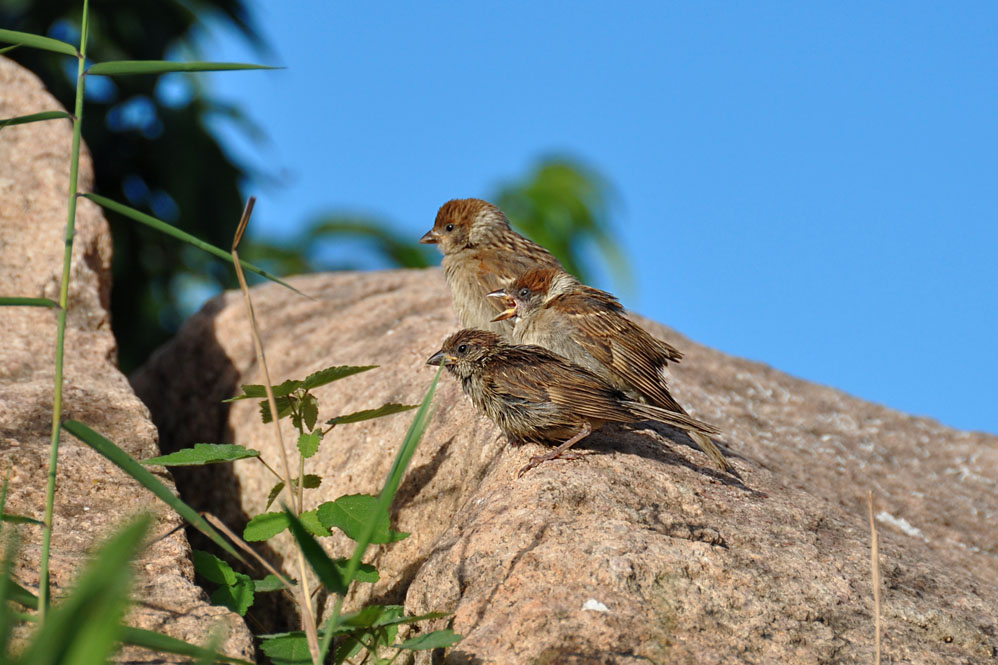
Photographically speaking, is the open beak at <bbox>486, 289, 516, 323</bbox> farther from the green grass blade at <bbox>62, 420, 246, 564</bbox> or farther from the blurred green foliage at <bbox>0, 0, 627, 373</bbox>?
the blurred green foliage at <bbox>0, 0, 627, 373</bbox>

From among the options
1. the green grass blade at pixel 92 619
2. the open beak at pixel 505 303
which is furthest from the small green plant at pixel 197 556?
the open beak at pixel 505 303

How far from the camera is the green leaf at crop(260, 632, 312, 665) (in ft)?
10.1

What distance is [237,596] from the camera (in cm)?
359

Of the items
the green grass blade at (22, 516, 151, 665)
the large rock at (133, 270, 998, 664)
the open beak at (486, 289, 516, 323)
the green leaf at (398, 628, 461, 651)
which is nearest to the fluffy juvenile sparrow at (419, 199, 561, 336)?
the open beak at (486, 289, 516, 323)

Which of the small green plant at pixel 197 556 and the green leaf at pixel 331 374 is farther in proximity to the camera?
the green leaf at pixel 331 374

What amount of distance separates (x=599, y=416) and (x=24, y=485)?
88.1 inches

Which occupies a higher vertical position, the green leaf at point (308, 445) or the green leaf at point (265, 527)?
the green leaf at point (308, 445)

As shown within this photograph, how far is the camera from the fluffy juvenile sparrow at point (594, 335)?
4.49 m

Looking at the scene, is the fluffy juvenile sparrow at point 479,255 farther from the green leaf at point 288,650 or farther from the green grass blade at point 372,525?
the green grass blade at point 372,525

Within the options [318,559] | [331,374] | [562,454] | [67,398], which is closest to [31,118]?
[331,374]

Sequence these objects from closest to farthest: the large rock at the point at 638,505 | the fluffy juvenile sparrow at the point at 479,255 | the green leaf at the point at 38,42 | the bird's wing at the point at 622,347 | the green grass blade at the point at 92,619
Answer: the green grass blade at the point at 92,619 < the green leaf at the point at 38,42 < the large rock at the point at 638,505 < the bird's wing at the point at 622,347 < the fluffy juvenile sparrow at the point at 479,255

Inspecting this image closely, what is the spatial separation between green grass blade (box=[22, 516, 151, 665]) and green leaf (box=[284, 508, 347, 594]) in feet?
2.00

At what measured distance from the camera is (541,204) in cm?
1334

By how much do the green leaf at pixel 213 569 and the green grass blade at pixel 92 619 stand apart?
1.86 m
